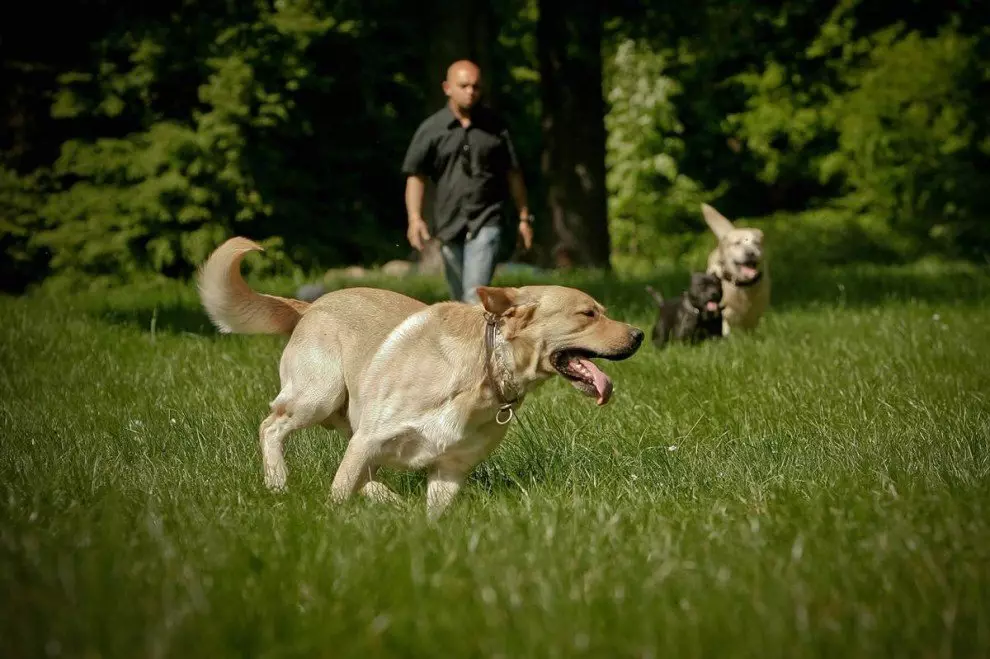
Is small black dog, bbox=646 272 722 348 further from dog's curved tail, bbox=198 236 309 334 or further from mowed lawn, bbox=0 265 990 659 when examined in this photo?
dog's curved tail, bbox=198 236 309 334

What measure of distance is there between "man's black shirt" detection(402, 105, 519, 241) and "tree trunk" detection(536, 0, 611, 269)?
7.41 metres

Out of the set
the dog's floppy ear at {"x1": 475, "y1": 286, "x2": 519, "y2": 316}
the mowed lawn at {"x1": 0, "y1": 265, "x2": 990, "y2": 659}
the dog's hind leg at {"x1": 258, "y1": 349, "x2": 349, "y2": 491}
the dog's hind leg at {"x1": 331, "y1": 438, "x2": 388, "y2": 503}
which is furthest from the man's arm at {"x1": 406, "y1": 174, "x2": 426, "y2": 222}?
the dog's hind leg at {"x1": 331, "y1": 438, "x2": 388, "y2": 503}

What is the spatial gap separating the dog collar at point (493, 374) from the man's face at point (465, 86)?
14.5ft

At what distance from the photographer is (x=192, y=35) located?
18.2 meters

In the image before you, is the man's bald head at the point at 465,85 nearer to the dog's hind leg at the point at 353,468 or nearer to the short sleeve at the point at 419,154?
the short sleeve at the point at 419,154

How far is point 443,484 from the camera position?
5598mm

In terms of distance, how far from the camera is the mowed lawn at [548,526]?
11.4 feet

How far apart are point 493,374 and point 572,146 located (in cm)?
1262

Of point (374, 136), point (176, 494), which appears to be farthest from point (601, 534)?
point (374, 136)

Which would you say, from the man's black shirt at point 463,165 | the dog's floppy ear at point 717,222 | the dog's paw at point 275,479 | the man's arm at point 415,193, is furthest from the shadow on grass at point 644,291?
the dog's paw at point 275,479

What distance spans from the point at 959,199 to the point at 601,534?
22683mm

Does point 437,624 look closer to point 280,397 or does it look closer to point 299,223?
point 280,397

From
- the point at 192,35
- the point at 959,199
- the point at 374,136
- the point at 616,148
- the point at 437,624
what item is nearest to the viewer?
the point at 437,624

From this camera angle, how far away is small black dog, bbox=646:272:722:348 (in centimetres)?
1123
